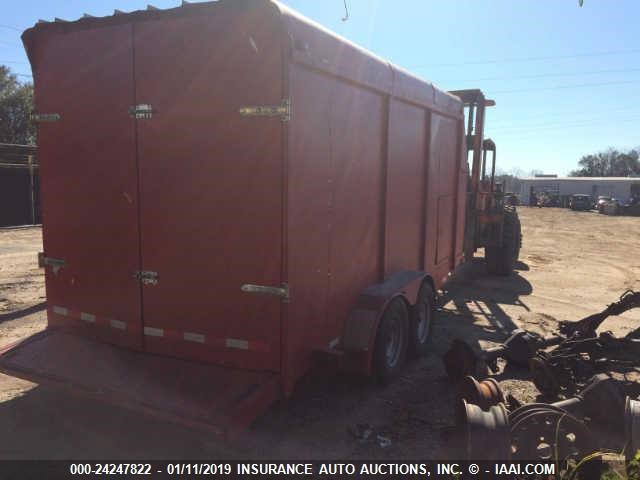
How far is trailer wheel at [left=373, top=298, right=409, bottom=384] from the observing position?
4629 mm

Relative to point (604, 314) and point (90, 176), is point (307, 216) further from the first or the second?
point (604, 314)

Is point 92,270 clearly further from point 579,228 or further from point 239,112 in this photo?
point 579,228

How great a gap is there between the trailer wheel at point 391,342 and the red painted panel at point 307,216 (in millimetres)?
691

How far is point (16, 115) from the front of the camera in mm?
33250

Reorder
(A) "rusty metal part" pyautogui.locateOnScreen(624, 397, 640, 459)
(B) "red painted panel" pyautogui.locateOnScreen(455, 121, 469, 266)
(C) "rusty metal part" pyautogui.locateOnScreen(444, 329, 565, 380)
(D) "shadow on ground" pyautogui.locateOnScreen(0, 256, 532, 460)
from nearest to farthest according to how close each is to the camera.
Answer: (A) "rusty metal part" pyautogui.locateOnScreen(624, 397, 640, 459) → (D) "shadow on ground" pyautogui.locateOnScreen(0, 256, 532, 460) → (C) "rusty metal part" pyautogui.locateOnScreen(444, 329, 565, 380) → (B) "red painted panel" pyautogui.locateOnScreen(455, 121, 469, 266)

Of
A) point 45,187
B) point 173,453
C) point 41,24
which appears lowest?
point 173,453

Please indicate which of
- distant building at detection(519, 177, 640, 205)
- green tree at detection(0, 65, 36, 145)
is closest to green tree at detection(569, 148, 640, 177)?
distant building at detection(519, 177, 640, 205)

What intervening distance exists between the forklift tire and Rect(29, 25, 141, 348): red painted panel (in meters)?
8.42

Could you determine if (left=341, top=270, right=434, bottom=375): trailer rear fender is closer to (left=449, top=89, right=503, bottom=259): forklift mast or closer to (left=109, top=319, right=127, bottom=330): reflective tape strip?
(left=109, top=319, right=127, bottom=330): reflective tape strip

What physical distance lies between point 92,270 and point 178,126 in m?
1.49

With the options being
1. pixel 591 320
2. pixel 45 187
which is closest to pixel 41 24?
pixel 45 187

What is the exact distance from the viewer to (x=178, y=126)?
3.77 meters

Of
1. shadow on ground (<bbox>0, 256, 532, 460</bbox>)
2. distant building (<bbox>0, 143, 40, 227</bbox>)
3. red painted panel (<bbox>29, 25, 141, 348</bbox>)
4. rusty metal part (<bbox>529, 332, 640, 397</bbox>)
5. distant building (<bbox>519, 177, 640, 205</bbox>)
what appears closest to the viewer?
shadow on ground (<bbox>0, 256, 532, 460</bbox>)

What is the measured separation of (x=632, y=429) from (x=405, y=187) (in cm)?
310
